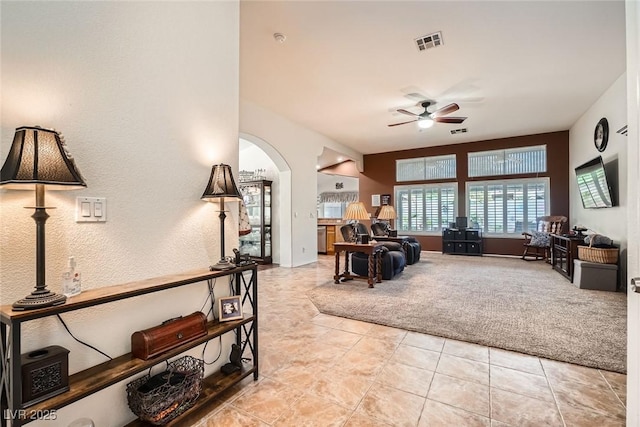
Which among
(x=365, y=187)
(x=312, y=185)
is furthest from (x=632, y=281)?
(x=365, y=187)

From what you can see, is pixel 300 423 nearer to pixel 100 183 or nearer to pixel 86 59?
pixel 100 183

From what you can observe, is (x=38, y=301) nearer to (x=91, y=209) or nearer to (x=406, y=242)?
(x=91, y=209)

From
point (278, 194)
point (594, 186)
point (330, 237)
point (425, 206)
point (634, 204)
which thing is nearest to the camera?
point (634, 204)

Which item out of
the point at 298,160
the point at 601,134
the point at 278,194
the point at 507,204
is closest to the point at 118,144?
the point at 298,160

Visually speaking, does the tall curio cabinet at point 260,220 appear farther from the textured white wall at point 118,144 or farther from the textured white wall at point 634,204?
the textured white wall at point 634,204

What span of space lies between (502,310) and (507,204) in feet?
17.5

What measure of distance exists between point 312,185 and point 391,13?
419cm

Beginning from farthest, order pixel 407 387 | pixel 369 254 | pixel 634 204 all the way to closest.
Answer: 1. pixel 369 254
2. pixel 407 387
3. pixel 634 204


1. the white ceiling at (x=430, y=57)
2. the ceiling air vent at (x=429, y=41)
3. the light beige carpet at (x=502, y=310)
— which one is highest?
the white ceiling at (x=430, y=57)

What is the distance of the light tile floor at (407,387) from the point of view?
1660mm

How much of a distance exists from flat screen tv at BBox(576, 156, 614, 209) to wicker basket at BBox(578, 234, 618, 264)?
822 mm

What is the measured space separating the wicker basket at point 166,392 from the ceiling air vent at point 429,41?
3793 mm

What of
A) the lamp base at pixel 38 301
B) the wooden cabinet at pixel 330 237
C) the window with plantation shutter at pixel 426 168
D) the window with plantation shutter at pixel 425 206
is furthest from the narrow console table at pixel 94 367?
the window with plantation shutter at pixel 426 168

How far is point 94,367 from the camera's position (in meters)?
1.38
